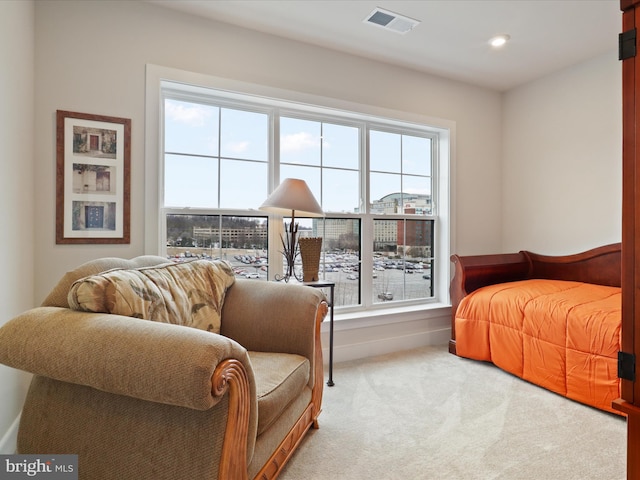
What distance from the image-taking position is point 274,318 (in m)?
1.78

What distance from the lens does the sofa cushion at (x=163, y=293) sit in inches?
48.6

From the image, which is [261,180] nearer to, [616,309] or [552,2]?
[552,2]

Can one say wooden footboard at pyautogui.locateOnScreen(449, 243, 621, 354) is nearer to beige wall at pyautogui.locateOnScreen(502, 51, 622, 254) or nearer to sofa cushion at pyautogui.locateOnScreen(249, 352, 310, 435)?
beige wall at pyautogui.locateOnScreen(502, 51, 622, 254)

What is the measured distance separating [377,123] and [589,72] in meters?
1.84

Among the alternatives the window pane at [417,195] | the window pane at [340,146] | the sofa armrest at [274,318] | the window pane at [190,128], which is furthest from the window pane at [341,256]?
the sofa armrest at [274,318]

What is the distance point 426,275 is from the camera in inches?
144

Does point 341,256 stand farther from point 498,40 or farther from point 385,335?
point 498,40

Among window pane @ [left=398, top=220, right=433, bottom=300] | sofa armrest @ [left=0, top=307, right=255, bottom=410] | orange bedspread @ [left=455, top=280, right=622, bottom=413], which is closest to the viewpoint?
sofa armrest @ [left=0, top=307, right=255, bottom=410]

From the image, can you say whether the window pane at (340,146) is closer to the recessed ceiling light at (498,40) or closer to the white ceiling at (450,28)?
the white ceiling at (450,28)

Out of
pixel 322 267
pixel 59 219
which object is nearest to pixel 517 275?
pixel 322 267

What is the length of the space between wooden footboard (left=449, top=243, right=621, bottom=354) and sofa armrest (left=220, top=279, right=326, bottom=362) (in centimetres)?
169

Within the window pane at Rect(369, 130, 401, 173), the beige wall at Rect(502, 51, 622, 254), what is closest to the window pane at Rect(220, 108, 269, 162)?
the window pane at Rect(369, 130, 401, 173)

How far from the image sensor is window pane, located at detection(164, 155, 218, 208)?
258cm

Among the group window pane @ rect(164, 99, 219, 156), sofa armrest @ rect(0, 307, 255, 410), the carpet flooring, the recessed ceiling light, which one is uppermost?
the recessed ceiling light
